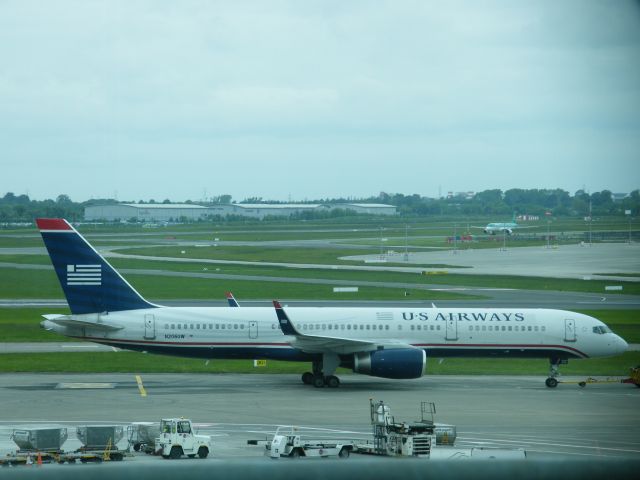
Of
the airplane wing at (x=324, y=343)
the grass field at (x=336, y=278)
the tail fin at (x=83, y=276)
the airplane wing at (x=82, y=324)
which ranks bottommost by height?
the grass field at (x=336, y=278)

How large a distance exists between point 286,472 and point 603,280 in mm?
95189

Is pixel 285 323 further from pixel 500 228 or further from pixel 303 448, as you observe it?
pixel 500 228

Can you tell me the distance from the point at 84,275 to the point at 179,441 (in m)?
19.1

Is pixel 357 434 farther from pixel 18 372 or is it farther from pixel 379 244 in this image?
pixel 379 244

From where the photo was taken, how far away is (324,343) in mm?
Result: 39406

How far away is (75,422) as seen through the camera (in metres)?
29.7

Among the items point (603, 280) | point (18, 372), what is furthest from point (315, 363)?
point (603, 280)

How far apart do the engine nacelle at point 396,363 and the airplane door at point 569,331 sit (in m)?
8.01

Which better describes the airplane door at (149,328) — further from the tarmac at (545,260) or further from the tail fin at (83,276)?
the tarmac at (545,260)

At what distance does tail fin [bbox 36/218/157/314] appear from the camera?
4041cm

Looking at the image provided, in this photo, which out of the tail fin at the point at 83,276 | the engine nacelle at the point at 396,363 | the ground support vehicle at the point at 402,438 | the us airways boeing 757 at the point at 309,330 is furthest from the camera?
the tail fin at the point at 83,276

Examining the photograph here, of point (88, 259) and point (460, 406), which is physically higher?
point (88, 259)

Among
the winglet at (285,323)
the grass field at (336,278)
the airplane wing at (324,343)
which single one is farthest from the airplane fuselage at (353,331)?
the grass field at (336,278)

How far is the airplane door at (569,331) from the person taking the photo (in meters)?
42.2
